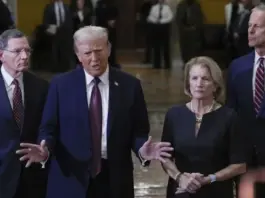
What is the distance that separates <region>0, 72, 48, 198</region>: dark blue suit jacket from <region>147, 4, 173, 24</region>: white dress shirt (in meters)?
12.0

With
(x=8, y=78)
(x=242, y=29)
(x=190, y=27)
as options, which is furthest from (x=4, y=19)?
(x=8, y=78)

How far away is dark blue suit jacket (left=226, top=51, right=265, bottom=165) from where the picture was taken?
5.77 m

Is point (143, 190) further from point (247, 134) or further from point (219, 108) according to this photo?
point (219, 108)

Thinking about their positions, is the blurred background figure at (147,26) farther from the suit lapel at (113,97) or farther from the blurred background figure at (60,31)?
the suit lapel at (113,97)

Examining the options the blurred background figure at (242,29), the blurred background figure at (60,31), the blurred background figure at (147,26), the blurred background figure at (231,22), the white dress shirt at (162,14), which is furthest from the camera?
the blurred background figure at (147,26)

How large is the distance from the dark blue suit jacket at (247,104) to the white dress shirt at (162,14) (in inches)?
450

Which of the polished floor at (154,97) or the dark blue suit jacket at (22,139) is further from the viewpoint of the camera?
the polished floor at (154,97)

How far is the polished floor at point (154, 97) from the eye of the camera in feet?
27.9

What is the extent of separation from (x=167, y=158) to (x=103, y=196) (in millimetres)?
497

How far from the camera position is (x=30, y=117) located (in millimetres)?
5297

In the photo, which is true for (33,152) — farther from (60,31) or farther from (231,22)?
(231,22)

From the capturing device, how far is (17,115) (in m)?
5.27

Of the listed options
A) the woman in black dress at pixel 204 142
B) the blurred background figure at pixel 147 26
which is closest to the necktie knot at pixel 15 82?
the woman in black dress at pixel 204 142

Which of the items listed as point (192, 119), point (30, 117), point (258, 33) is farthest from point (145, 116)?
point (258, 33)
